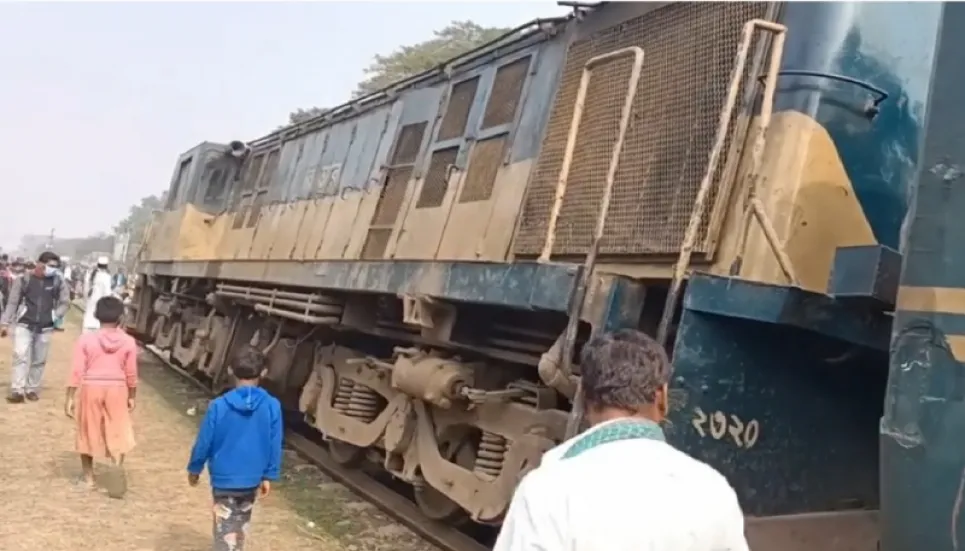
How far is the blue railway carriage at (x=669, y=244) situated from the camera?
4.25 meters

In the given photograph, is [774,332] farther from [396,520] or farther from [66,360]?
[66,360]

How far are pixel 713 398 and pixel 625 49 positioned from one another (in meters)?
1.81

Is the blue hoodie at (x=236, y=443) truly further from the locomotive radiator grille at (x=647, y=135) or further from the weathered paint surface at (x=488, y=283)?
the locomotive radiator grille at (x=647, y=135)

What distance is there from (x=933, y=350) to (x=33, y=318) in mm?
10510

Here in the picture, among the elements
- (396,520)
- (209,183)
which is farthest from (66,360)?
(396,520)

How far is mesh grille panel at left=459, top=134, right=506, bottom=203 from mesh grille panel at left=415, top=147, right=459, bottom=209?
0.30 metres

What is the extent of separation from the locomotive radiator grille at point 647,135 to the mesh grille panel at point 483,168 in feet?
2.11

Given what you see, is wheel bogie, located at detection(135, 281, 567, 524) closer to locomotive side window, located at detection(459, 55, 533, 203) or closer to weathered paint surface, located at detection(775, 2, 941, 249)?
locomotive side window, located at detection(459, 55, 533, 203)

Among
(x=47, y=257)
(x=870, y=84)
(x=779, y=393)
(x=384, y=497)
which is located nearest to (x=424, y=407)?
(x=384, y=497)

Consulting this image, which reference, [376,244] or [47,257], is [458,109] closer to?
[376,244]

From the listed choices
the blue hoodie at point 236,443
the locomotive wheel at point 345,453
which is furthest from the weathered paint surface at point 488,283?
the locomotive wheel at point 345,453

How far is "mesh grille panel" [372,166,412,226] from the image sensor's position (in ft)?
25.5

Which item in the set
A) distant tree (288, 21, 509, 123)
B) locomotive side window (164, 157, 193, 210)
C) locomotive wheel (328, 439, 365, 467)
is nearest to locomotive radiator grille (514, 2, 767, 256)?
locomotive wheel (328, 439, 365, 467)

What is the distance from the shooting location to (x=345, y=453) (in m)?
8.89
